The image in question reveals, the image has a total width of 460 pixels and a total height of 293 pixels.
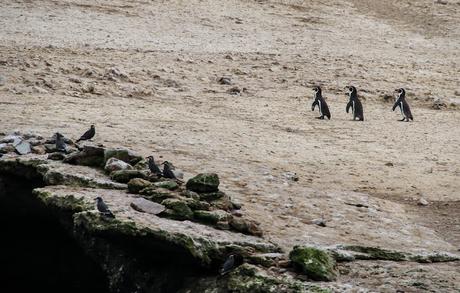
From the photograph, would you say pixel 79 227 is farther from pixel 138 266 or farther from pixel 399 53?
pixel 399 53

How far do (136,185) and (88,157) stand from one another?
1240 mm

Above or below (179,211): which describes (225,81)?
below

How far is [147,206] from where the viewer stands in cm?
923

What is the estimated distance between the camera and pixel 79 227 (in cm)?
948

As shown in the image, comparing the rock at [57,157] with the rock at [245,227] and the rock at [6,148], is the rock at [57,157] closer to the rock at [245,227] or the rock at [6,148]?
the rock at [6,148]

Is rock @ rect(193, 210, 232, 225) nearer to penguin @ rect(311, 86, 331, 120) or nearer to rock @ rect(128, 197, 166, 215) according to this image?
rock @ rect(128, 197, 166, 215)

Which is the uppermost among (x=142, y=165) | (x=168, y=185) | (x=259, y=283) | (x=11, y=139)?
(x=168, y=185)

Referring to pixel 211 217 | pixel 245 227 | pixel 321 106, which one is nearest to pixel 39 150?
pixel 211 217

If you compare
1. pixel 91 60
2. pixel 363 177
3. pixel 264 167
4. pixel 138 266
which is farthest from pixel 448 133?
pixel 138 266

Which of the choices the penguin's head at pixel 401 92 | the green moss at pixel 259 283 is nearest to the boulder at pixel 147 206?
the green moss at pixel 259 283

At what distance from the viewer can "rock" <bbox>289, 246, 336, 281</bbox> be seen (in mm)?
8086

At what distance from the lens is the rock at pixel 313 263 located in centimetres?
809

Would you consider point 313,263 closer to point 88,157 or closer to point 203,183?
point 203,183

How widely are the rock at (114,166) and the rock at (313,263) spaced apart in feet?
9.18
